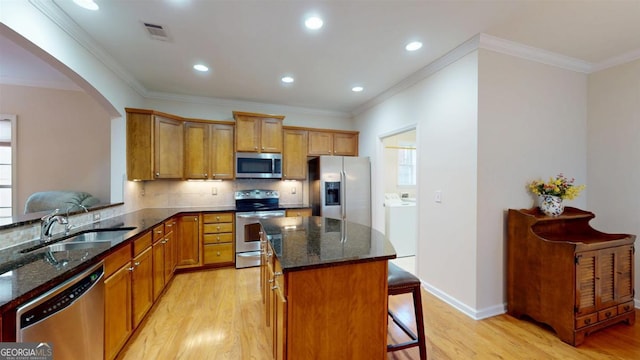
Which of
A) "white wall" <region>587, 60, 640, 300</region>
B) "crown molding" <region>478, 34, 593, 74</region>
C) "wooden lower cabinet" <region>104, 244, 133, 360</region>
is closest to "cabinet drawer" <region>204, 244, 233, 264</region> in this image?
"wooden lower cabinet" <region>104, 244, 133, 360</region>

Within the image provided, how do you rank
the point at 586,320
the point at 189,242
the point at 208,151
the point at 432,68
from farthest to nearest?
the point at 208,151
the point at 189,242
the point at 432,68
the point at 586,320

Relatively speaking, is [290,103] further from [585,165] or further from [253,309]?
[585,165]

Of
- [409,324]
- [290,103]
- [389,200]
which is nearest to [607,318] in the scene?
[409,324]

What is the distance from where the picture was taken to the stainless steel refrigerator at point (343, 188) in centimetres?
411

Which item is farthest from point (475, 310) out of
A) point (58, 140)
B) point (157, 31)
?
point (58, 140)

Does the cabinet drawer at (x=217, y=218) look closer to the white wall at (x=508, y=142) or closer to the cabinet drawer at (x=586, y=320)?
the white wall at (x=508, y=142)

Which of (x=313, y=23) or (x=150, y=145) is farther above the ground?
(x=313, y=23)

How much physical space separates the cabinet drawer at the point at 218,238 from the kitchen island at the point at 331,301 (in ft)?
8.15

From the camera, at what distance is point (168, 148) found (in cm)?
361

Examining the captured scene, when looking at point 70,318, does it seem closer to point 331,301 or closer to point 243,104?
point 331,301

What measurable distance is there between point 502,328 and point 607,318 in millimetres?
874

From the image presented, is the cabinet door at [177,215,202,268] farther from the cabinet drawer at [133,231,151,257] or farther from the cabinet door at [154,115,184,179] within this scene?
the cabinet drawer at [133,231,151,257]

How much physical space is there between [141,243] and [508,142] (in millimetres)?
3696

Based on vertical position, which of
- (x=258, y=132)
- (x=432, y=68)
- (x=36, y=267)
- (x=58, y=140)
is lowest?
(x=36, y=267)
